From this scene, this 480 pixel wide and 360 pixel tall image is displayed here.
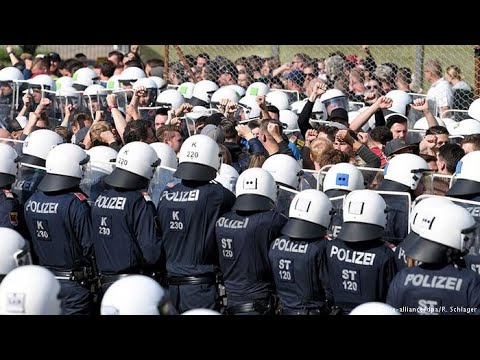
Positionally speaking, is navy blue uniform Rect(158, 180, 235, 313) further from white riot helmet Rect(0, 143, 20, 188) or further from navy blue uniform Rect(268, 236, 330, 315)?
white riot helmet Rect(0, 143, 20, 188)

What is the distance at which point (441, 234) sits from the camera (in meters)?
7.58

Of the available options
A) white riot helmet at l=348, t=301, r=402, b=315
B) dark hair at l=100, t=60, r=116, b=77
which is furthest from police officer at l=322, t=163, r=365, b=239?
dark hair at l=100, t=60, r=116, b=77

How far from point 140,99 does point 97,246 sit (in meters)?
6.04

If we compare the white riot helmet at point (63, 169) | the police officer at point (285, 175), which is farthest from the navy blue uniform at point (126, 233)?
the police officer at point (285, 175)

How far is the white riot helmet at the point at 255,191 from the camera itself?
9.26m

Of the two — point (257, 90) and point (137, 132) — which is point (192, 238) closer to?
point (137, 132)

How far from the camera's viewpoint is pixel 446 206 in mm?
7746

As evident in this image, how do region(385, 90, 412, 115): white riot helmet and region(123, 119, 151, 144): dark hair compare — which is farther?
region(385, 90, 412, 115): white riot helmet

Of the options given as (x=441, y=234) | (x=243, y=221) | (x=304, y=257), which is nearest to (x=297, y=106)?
(x=243, y=221)

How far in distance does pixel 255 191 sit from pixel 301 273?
0.92 meters

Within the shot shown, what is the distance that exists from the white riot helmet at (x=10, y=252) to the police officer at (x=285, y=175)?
3.03 metres

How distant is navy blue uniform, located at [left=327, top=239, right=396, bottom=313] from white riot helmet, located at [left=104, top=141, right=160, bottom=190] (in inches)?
83.1

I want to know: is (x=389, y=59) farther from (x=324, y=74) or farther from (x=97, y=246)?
(x=97, y=246)

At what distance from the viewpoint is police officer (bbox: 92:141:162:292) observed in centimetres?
966
